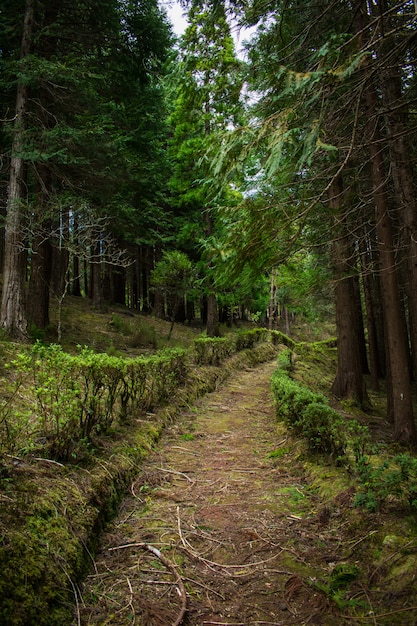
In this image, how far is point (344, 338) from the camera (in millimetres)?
10039

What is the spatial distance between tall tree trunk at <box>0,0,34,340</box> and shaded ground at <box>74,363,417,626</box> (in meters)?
6.34

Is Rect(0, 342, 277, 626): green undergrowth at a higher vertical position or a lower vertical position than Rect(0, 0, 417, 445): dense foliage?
lower

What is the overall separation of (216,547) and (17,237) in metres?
8.98

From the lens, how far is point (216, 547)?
9.95 feet

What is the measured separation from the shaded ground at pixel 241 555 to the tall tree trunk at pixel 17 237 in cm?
634

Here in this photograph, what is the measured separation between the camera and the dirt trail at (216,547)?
231 centimetres

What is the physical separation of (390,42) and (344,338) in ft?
21.5

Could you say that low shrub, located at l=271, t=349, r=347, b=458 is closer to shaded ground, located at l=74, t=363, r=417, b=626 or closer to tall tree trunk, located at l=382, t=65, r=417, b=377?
shaded ground, located at l=74, t=363, r=417, b=626

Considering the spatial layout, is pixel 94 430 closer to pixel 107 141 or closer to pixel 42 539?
pixel 42 539

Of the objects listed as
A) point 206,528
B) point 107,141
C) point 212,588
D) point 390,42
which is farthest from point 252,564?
point 107,141

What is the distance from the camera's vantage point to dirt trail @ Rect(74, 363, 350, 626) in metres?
2.31

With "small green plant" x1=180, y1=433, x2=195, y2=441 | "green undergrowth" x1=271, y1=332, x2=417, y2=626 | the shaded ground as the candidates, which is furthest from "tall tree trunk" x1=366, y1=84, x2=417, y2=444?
"small green plant" x1=180, y1=433, x2=195, y2=441

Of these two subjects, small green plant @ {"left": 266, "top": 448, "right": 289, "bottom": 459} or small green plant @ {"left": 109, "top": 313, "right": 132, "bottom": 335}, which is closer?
small green plant @ {"left": 266, "top": 448, "right": 289, "bottom": 459}

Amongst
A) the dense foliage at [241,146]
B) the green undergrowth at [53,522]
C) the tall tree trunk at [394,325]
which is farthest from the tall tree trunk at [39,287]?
the tall tree trunk at [394,325]
